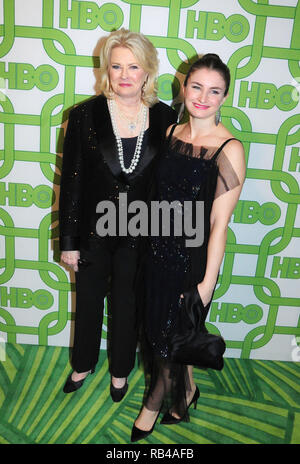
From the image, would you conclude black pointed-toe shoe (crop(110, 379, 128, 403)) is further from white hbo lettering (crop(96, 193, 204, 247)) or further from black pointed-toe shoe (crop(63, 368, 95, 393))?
white hbo lettering (crop(96, 193, 204, 247))

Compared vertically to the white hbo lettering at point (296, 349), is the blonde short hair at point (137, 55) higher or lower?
higher

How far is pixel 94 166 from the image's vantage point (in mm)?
1937

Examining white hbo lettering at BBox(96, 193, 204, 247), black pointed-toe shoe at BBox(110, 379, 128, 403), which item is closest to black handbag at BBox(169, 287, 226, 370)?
white hbo lettering at BBox(96, 193, 204, 247)

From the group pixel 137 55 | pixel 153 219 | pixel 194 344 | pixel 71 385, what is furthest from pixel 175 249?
pixel 71 385

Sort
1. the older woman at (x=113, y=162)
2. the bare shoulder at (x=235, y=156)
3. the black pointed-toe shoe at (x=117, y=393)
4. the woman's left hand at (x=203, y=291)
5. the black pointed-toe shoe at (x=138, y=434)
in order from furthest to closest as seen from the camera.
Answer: the black pointed-toe shoe at (x=117, y=393) < the black pointed-toe shoe at (x=138, y=434) < the older woman at (x=113, y=162) < the woman's left hand at (x=203, y=291) < the bare shoulder at (x=235, y=156)

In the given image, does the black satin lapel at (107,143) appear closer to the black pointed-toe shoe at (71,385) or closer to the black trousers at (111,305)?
the black trousers at (111,305)

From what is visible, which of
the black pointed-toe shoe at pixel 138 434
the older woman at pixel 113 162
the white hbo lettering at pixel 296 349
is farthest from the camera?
the white hbo lettering at pixel 296 349

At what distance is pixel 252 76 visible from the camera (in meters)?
2.17

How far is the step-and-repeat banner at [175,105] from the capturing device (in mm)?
2100

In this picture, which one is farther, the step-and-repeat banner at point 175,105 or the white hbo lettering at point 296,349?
the white hbo lettering at point 296,349

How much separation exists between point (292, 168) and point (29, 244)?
1.50m

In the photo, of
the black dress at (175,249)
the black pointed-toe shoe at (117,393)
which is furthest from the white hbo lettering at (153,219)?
the black pointed-toe shoe at (117,393)

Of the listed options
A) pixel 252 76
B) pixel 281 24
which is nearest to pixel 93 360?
pixel 252 76
